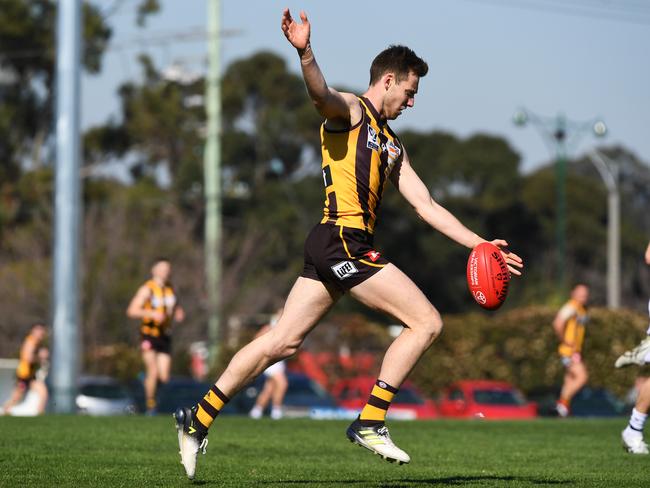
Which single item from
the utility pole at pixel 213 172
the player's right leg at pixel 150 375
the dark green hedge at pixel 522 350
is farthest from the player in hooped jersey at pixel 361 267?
the utility pole at pixel 213 172

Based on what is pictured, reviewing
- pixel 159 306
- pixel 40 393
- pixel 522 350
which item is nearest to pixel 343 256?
pixel 159 306

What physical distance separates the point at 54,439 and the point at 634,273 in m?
57.9

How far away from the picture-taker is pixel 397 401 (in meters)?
29.5

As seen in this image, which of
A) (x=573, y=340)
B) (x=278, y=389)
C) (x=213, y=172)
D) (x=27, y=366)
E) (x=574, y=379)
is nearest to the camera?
(x=574, y=379)

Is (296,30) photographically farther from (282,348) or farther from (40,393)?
(40,393)

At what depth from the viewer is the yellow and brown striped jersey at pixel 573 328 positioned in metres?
22.3

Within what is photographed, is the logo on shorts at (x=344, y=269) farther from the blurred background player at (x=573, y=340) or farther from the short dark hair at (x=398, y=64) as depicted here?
the blurred background player at (x=573, y=340)

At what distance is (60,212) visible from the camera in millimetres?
22109

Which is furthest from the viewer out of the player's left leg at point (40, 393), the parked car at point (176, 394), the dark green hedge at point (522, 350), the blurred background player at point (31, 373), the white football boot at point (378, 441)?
the dark green hedge at point (522, 350)

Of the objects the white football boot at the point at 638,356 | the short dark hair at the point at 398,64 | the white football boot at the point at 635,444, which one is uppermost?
the short dark hair at the point at 398,64

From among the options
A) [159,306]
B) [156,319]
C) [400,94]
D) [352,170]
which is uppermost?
[400,94]

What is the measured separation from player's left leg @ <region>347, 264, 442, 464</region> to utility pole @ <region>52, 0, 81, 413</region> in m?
14.4

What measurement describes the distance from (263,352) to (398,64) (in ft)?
6.36

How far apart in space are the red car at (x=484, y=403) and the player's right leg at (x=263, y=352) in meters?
21.5
